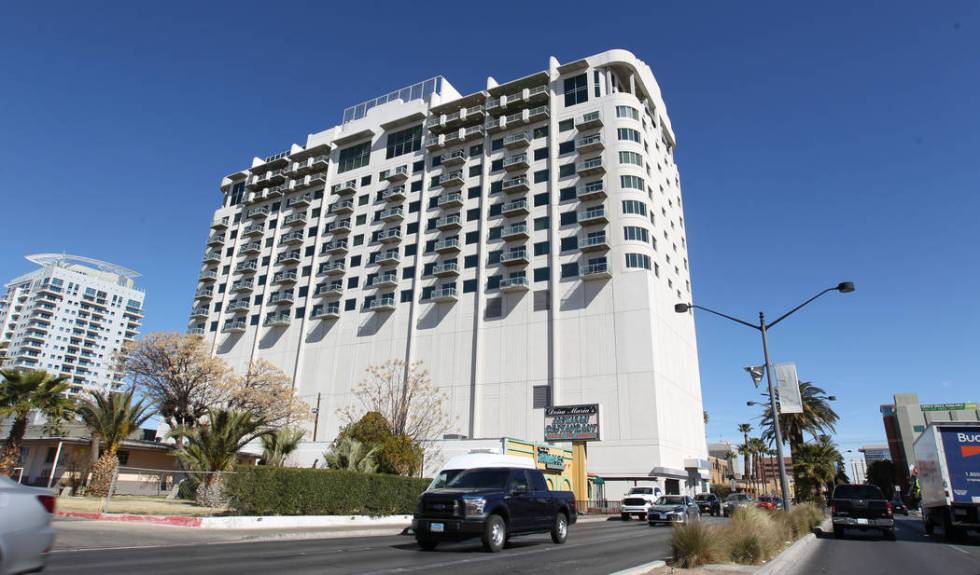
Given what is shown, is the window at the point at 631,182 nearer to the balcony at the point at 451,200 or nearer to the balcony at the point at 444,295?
the balcony at the point at 451,200

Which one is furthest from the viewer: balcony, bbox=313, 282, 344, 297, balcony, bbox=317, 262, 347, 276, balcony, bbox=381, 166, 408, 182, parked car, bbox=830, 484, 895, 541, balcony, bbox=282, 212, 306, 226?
balcony, bbox=282, 212, 306, 226

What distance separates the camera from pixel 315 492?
20.8 metres

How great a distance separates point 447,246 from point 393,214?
9.97m

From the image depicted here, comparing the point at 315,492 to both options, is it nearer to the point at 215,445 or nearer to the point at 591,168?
the point at 215,445

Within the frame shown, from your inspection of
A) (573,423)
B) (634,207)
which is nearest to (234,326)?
(573,423)

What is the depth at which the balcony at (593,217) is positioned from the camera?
5462 cm

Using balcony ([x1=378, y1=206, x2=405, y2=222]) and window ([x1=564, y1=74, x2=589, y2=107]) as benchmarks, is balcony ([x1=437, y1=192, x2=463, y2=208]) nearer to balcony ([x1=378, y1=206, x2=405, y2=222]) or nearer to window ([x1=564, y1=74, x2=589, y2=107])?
balcony ([x1=378, y1=206, x2=405, y2=222])

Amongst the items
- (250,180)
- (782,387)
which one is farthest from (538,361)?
(250,180)

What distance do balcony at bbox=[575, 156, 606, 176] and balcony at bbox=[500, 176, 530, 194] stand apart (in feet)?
19.5

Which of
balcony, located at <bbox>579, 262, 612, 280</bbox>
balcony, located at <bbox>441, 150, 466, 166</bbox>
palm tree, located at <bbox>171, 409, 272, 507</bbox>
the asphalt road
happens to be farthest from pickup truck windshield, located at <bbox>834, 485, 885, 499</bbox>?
balcony, located at <bbox>441, 150, 466, 166</bbox>

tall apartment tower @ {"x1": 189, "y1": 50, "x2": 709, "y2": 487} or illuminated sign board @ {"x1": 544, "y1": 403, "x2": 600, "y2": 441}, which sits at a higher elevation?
tall apartment tower @ {"x1": 189, "y1": 50, "x2": 709, "y2": 487}

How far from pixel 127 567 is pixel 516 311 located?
160 ft

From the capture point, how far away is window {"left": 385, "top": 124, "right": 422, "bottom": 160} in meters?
71.8

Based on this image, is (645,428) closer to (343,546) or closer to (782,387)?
(782,387)
